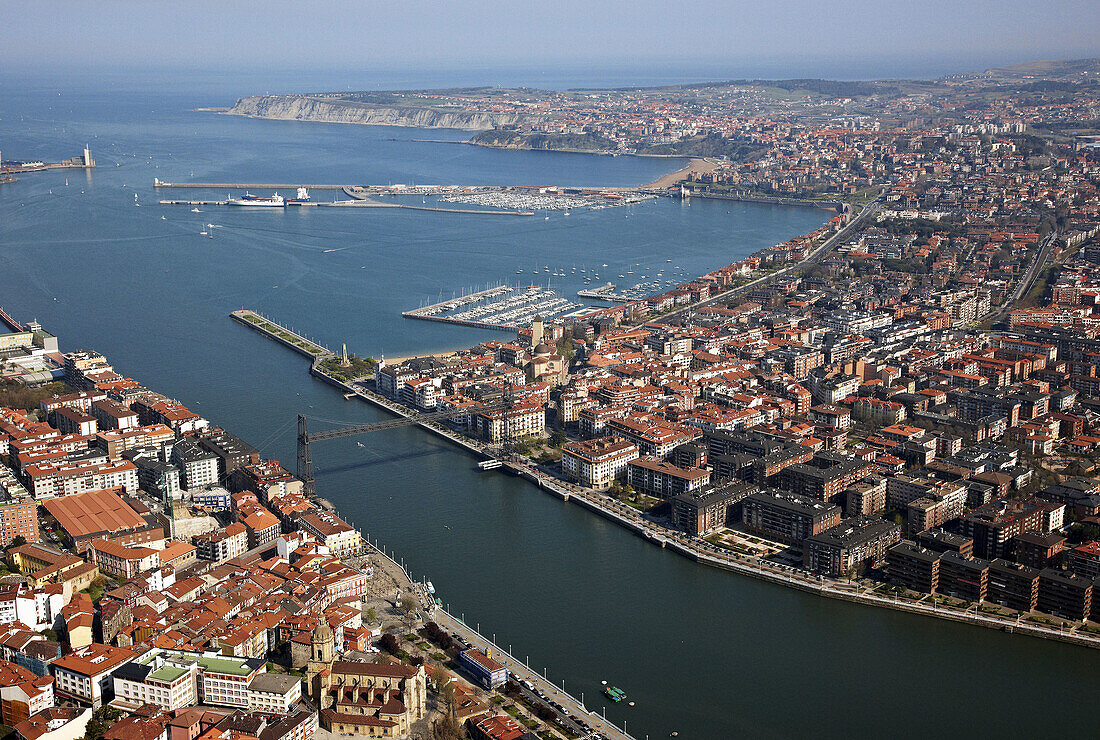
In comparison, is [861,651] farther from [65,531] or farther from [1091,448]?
[65,531]

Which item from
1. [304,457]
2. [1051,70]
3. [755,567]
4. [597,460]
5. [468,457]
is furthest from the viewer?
[1051,70]

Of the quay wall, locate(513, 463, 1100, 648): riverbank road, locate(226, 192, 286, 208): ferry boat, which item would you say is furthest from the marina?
the quay wall

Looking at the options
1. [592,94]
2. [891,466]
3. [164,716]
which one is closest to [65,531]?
[164,716]

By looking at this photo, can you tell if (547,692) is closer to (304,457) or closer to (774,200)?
(304,457)

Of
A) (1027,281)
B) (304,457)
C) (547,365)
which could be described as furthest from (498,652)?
(1027,281)

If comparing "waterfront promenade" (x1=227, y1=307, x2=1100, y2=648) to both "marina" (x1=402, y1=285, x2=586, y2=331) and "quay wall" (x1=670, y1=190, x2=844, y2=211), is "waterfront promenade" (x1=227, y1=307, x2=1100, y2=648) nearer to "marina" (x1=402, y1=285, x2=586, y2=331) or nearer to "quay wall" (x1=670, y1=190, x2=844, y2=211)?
"marina" (x1=402, y1=285, x2=586, y2=331)
